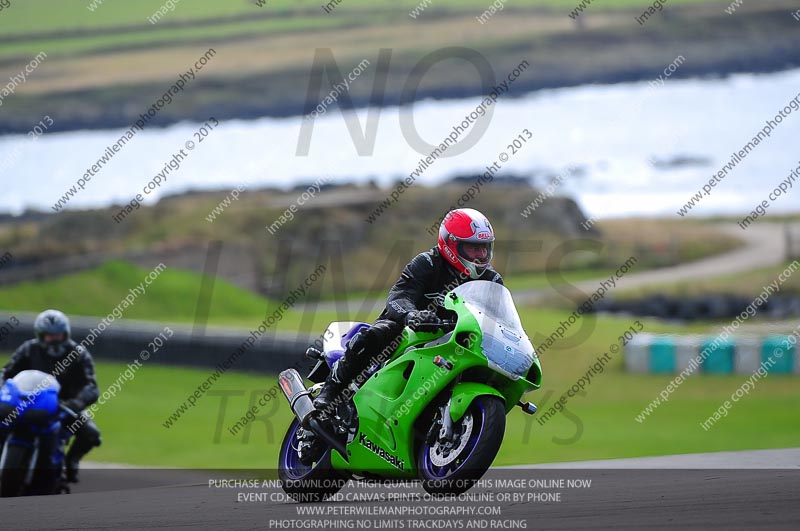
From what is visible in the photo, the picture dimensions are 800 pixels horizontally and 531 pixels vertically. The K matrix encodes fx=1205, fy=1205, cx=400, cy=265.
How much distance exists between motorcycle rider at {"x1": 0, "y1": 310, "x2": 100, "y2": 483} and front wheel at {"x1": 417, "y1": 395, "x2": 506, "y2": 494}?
4.89 metres

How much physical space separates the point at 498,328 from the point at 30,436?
4.77m

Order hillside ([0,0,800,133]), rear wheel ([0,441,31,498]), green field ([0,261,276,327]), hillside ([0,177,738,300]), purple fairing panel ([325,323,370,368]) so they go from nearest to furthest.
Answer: purple fairing panel ([325,323,370,368]) < rear wheel ([0,441,31,498]) < green field ([0,261,276,327]) < hillside ([0,177,738,300]) < hillside ([0,0,800,133])

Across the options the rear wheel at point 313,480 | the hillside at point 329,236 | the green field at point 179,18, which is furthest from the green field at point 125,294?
the rear wheel at point 313,480

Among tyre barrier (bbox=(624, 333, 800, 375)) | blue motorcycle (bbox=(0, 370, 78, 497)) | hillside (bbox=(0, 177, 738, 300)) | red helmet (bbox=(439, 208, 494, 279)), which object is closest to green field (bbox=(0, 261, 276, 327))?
hillside (bbox=(0, 177, 738, 300))

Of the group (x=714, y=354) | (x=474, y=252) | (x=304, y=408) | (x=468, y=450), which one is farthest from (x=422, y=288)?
(x=714, y=354)

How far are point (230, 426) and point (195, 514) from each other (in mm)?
9234

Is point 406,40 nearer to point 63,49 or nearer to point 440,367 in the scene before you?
point 63,49

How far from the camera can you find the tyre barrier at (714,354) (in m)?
17.6

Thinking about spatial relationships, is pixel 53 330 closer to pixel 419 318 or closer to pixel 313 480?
pixel 313 480

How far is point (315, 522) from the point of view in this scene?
631cm

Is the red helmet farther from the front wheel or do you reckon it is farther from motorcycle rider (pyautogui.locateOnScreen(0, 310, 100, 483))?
motorcycle rider (pyautogui.locateOnScreen(0, 310, 100, 483))

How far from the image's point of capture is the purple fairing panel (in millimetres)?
8109

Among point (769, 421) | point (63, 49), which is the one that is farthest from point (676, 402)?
point (63, 49)

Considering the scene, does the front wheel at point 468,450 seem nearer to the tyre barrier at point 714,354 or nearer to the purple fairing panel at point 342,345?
the purple fairing panel at point 342,345
